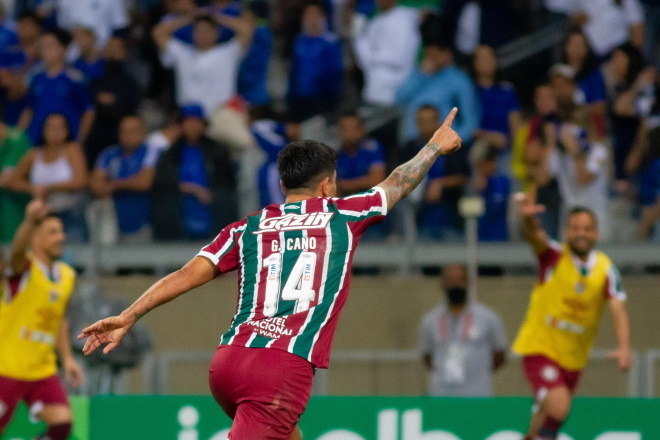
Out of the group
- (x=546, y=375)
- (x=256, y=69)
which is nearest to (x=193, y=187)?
(x=256, y=69)

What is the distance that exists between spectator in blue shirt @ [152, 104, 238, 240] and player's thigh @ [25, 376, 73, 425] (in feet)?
9.24

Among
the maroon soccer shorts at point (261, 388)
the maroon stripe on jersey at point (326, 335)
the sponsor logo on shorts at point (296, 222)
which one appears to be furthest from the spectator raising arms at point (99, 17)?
the maroon soccer shorts at point (261, 388)

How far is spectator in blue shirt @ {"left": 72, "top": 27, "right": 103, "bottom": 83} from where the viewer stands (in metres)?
14.1

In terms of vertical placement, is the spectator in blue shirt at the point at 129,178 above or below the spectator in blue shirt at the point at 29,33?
below

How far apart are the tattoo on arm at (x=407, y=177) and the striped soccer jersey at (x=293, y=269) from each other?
17 centimetres

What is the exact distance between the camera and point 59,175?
42.3 feet

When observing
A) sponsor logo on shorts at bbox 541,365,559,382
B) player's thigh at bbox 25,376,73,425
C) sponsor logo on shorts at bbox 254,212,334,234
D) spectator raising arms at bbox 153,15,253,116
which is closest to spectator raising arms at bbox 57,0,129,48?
spectator raising arms at bbox 153,15,253,116

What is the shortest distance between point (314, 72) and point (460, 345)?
360 centimetres

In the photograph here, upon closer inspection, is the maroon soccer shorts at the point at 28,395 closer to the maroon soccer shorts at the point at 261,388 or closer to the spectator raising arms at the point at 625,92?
the maroon soccer shorts at the point at 261,388

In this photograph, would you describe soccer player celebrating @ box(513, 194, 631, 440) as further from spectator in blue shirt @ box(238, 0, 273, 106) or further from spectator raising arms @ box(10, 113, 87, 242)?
spectator raising arms @ box(10, 113, 87, 242)

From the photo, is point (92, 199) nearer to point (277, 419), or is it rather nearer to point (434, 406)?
point (434, 406)

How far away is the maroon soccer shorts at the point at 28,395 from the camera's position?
9.96 meters

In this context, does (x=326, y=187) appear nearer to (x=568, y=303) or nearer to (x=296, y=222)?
(x=296, y=222)

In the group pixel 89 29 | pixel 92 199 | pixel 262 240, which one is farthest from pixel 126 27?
pixel 262 240
